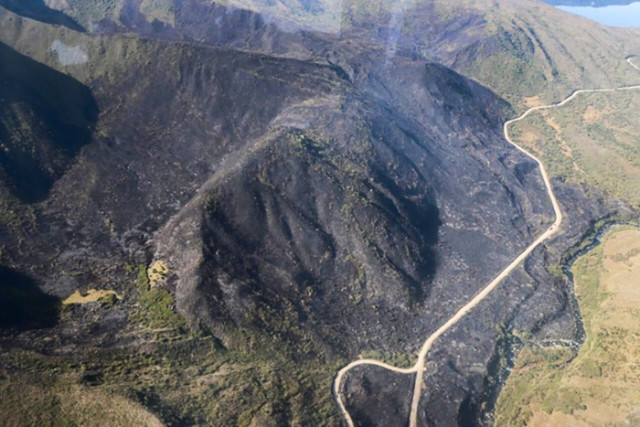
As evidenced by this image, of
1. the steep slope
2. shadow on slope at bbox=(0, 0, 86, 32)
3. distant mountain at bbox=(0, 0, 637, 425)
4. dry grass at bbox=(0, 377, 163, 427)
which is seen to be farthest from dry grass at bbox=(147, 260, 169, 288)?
shadow on slope at bbox=(0, 0, 86, 32)

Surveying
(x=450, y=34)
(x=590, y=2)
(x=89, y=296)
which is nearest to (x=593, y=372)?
(x=89, y=296)

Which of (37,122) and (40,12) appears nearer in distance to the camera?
(37,122)

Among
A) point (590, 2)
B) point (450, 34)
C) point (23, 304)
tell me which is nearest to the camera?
point (23, 304)

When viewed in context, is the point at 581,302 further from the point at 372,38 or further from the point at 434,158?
the point at 372,38

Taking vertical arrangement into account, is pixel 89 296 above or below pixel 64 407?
below

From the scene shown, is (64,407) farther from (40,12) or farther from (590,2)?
(590,2)

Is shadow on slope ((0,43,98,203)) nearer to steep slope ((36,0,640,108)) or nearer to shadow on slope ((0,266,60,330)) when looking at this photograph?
shadow on slope ((0,266,60,330))

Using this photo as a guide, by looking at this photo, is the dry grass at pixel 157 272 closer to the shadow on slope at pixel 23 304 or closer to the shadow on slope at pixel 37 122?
the shadow on slope at pixel 23 304

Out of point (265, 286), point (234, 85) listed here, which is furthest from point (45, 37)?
point (265, 286)
